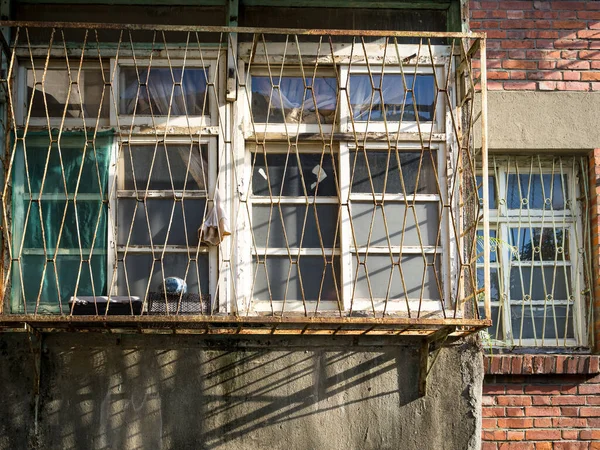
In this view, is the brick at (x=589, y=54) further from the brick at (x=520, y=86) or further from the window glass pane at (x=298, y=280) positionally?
the window glass pane at (x=298, y=280)

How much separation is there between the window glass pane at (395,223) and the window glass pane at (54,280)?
170 cm

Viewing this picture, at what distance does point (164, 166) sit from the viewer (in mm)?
6273

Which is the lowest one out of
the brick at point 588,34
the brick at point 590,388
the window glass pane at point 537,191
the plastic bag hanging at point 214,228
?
the brick at point 590,388

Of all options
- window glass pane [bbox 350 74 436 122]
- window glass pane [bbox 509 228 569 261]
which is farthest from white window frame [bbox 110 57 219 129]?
window glass pane [bbox 509 228 569 261]

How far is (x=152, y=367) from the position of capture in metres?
5.92

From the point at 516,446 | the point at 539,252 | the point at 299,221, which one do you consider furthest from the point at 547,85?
the point at 516,446

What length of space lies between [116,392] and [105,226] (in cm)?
108

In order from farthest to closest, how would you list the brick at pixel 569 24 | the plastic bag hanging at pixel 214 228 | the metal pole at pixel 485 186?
the brick at pixel 569 24 → the plastic bag hanging at pixel 214 228 → the metal pole at pixel 485 186

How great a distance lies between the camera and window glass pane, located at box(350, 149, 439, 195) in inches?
247

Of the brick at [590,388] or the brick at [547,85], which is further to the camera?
the brick at [547,85]

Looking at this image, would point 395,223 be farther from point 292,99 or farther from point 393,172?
point 292,99

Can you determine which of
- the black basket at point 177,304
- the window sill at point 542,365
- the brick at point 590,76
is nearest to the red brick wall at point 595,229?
the window sill at point 542,365

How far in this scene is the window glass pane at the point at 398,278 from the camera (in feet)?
20.1

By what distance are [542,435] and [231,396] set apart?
211cm
